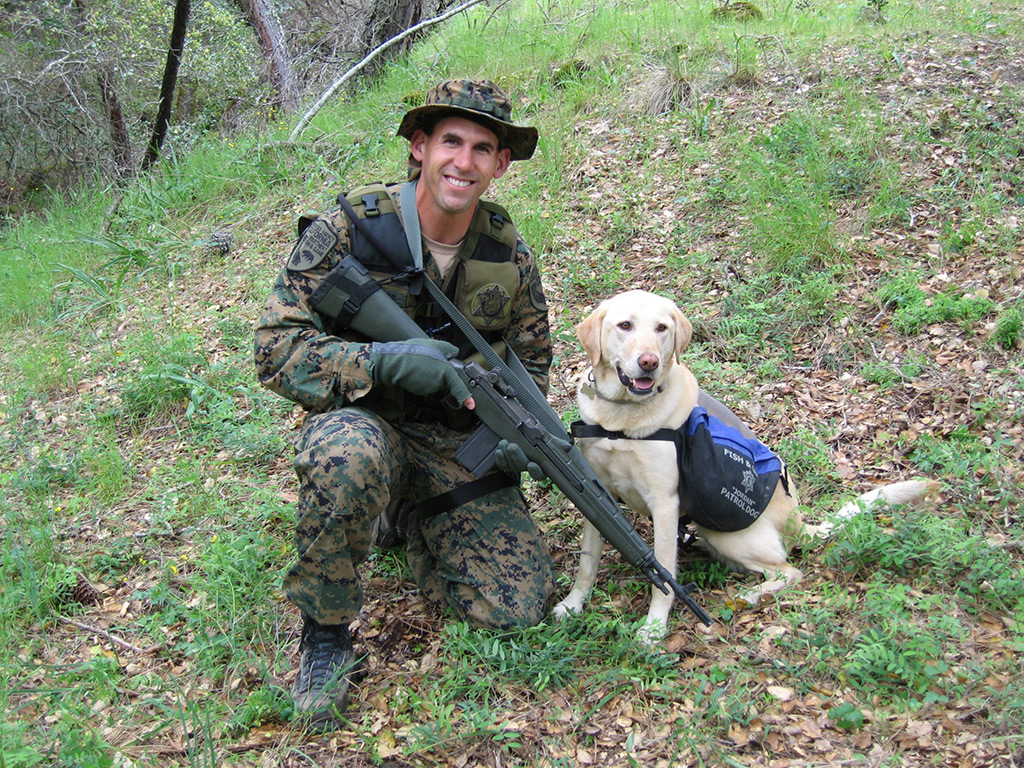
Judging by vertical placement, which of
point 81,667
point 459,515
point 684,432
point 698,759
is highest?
point 684,432

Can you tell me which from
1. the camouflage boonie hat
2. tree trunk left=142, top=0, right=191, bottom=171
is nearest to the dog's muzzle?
the camouflage boonie hat

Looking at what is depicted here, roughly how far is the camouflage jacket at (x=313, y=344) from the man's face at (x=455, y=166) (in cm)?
21

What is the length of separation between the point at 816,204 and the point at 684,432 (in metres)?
3.03

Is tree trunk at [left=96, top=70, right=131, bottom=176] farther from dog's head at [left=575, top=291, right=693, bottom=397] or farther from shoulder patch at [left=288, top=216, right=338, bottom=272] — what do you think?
dog's head at [left=575, top=291, right=693, bottom=397]

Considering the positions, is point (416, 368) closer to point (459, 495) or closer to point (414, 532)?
point (459, 495)

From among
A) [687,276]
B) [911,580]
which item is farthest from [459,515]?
[687,276]

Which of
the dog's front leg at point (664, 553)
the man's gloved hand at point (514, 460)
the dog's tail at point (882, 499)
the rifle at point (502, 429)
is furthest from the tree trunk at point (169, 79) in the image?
the dog's tail at point (882, 499)

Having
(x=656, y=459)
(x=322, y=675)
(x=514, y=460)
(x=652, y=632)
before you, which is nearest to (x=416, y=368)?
(x=514, y=460)

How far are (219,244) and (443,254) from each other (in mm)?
4544

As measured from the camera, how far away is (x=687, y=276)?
18.1 feet

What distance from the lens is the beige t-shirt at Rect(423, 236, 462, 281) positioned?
335 centimetres

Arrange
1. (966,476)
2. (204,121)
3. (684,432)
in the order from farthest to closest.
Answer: (204,121) → (966,476) → (684,432)

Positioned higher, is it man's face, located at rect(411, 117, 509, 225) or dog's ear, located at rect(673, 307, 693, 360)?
man's face, located at rect(411, 117, 509, 225)

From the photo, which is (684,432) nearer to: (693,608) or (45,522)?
(693,608)
